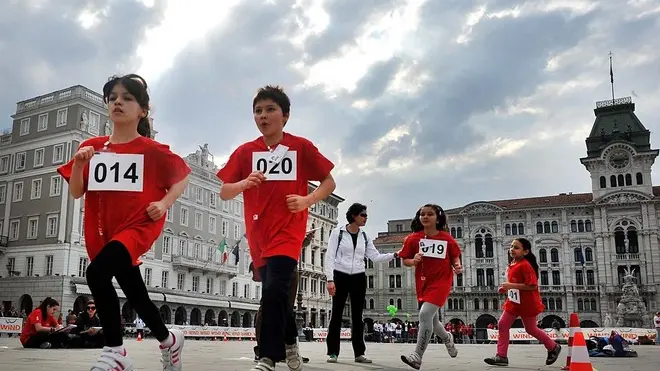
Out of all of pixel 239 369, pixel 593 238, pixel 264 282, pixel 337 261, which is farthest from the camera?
pixel 593 238

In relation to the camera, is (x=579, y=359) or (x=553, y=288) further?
(x=553, y=288)

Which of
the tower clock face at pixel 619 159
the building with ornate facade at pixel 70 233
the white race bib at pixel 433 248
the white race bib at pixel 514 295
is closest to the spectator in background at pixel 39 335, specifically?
the white race bib at pixel 433 248

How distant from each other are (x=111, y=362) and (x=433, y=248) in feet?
14.4

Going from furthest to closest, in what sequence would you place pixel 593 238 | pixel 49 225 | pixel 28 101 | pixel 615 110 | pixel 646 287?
pixel 615 110, pixel 593 238, pixel 646 287, pixel 28 101, pixel 49 225

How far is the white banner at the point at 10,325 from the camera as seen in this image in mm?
27844

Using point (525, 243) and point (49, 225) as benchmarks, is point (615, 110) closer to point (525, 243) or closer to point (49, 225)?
point (49, 225)

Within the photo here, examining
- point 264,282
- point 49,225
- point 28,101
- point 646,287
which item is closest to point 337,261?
point 264,282

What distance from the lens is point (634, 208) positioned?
6212cm

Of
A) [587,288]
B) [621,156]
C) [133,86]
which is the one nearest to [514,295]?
[133,86]

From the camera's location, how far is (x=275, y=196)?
4.79 m

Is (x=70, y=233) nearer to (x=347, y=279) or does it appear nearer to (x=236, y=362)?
(x=347, y=279)

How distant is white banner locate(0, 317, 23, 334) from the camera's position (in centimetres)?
2784

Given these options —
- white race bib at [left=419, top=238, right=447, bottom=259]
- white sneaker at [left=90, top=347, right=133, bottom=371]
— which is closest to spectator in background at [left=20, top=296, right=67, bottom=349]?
white race bib at [left=419, top=238, right=447, bottom=259]

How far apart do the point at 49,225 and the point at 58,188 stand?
264 cm
